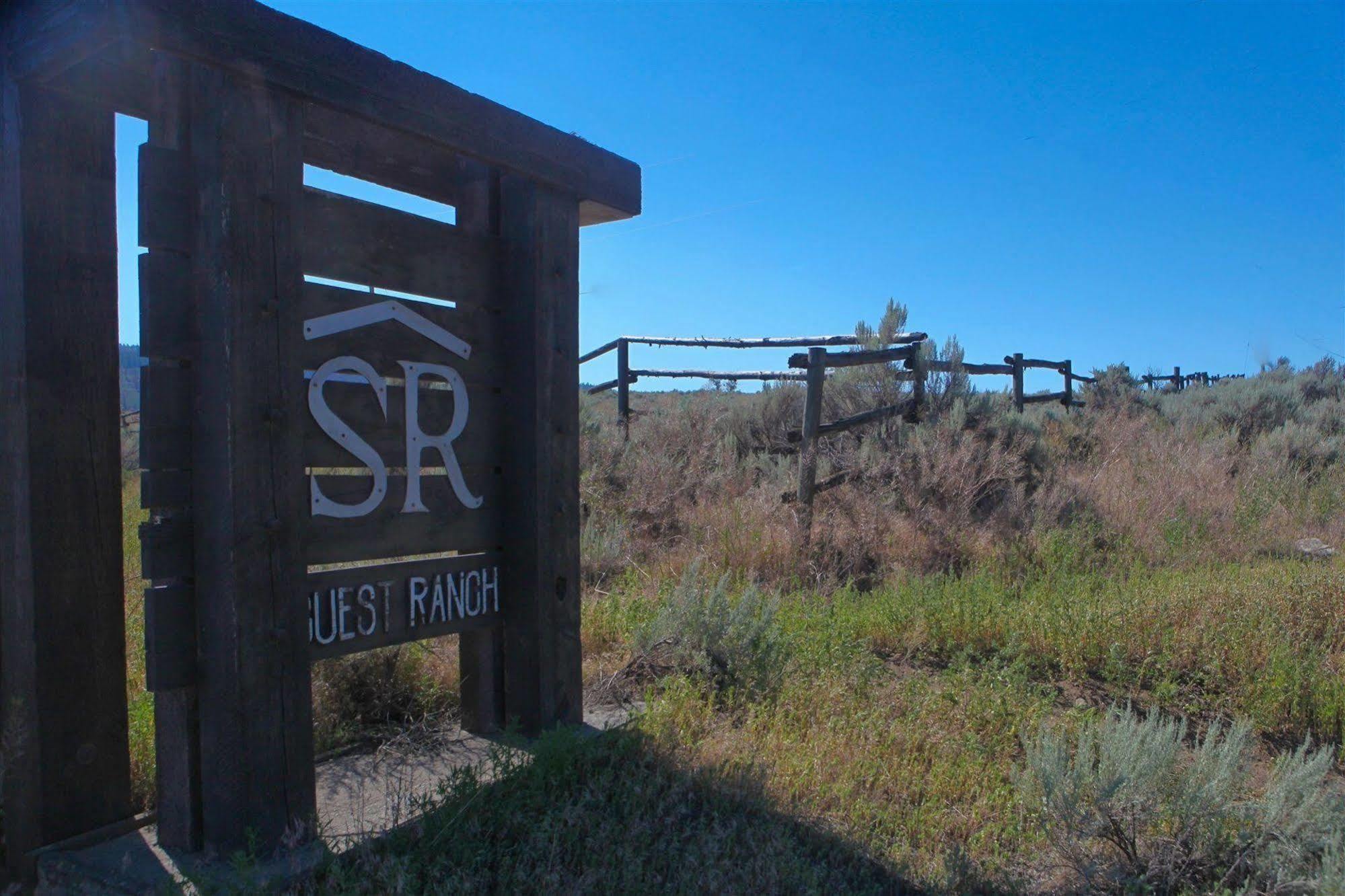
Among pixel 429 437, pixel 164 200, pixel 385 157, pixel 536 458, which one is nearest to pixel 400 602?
pixel 429 437

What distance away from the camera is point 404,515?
127 inches

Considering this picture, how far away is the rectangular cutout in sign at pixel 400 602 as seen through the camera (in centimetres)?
295

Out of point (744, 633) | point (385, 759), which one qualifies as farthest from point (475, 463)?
point (744, 633)

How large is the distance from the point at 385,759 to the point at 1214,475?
9.39 m

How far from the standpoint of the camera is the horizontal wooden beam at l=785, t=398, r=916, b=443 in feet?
30.4

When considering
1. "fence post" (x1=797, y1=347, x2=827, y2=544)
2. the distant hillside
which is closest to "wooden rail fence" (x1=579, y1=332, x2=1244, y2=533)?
"fence post" (x1=797, y1=347, x2=827, y2=544)

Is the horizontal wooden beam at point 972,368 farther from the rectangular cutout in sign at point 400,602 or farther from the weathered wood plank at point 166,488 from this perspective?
the weathered wood plank at point 166,488

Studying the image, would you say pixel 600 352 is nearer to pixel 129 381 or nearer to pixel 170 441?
pixel 170 441

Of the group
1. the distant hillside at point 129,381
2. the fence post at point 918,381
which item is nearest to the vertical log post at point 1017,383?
the fence post at point 918,381

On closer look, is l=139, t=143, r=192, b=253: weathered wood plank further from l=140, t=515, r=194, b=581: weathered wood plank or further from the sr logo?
l=140, t=515, r=194, b=581: weathered wood plank

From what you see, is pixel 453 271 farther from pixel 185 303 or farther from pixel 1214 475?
pixel 1214 475

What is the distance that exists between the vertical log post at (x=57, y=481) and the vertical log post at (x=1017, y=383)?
13875 millimetres

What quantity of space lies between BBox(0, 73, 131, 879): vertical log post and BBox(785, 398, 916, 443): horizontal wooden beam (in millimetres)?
6742

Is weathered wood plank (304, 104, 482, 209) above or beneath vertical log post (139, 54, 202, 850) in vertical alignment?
above
